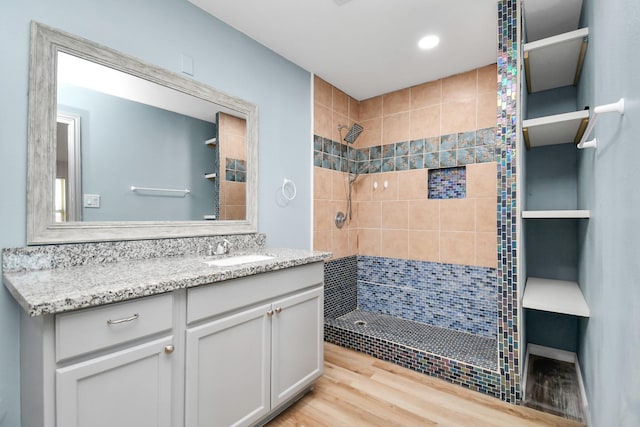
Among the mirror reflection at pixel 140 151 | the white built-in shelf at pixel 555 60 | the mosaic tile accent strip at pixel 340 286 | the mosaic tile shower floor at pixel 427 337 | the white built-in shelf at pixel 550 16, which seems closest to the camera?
the mirror reflection at pixel 140 151

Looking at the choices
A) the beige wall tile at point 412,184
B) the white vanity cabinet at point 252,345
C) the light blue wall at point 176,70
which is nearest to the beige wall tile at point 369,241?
the beige wall tile at point 412,184

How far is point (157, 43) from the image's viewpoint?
1729 mm

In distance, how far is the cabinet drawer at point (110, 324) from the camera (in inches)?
37.3

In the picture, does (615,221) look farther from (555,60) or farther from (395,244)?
(395,244)

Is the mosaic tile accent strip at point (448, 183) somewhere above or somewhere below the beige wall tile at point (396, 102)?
below

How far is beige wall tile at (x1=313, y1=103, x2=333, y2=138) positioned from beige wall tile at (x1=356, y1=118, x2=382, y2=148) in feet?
1.73

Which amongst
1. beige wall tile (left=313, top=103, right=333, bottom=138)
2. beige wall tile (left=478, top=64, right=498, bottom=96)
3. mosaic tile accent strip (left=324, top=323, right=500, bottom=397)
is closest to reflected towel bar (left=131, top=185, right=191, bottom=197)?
beige wall tile (left=313, top=103, right=333, bottom=138)

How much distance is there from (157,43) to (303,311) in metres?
1.75

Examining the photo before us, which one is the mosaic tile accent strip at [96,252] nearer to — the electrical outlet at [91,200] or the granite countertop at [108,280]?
the granite countertop at [108,280]

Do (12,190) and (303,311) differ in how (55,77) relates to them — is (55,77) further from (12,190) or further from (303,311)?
(303,311)

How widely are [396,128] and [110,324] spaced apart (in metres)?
2.93

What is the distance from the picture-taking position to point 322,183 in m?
2.97

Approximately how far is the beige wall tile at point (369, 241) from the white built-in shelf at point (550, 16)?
2074 mm

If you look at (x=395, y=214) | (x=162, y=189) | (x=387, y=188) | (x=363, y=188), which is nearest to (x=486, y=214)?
(x=395, y=214)
